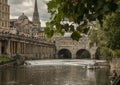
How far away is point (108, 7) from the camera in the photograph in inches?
279

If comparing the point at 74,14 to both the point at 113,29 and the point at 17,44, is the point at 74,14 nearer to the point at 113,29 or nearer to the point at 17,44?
the point at 113,29

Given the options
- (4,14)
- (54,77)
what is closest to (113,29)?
(54,77)

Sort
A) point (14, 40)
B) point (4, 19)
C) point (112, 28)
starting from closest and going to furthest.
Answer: point (112, 28) < point (14, 40) < point (4, 19)

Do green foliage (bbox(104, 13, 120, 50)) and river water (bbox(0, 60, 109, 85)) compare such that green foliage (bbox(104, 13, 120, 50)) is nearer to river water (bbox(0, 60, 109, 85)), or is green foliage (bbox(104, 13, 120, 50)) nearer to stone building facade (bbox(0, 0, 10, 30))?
river water (bbox(0, 60, 109, 85))

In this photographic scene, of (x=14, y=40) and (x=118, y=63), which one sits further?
(x=14, y=40)

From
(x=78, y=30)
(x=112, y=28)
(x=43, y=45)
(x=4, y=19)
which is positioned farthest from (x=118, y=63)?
(x=43, y=45)

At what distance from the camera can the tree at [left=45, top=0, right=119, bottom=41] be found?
7.35 metres

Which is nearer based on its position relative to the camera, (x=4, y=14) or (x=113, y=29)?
(x=113, y=29)

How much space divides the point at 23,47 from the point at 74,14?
14031 centimetres

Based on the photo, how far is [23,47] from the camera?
5802 inches

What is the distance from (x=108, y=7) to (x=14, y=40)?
126 metres

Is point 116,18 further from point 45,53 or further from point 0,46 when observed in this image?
point 45,53

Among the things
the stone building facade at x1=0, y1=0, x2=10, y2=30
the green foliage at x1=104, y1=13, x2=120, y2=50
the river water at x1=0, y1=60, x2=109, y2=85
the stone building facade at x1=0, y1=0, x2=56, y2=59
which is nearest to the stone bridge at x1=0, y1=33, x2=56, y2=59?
the stone building facade at x1=0, y1=0, x2=56, y2=59

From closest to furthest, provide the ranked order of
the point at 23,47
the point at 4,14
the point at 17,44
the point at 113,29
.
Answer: the point at 113,29 < the point at 17,44 < the point at 23,47 < the point at 4,14
